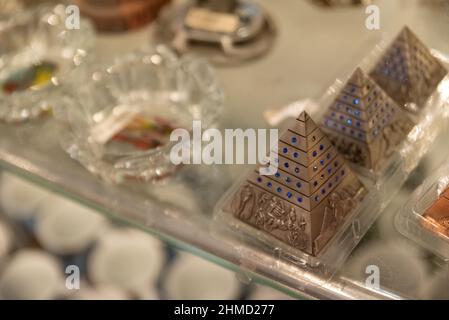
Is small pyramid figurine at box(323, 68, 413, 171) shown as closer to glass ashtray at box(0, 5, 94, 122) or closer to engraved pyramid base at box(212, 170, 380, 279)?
engraved pyramid base at box(212, 170, 380, 279)

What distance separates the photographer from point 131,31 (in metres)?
1.07

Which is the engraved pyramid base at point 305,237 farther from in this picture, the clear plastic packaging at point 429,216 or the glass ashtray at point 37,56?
the glass ashtray at point 37,56

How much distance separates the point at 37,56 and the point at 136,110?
→ 0.69ft

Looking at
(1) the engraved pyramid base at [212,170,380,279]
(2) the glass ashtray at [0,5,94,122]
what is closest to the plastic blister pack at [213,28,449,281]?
(1) the engraved pyramid base at [212,170,380,279]

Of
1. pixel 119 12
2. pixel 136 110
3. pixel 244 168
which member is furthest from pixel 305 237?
pixel 119 12

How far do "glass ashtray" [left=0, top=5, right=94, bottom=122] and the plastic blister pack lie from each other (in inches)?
13.5

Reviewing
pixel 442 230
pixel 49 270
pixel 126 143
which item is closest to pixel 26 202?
pixel 49 270

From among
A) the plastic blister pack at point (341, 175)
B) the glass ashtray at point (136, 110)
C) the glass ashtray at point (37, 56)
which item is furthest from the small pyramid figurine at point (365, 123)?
the glass ashtray at point (37, 56)

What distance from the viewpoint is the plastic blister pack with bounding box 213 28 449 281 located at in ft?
2.30

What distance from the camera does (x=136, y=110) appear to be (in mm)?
971

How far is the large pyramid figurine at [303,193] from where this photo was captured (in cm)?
67
